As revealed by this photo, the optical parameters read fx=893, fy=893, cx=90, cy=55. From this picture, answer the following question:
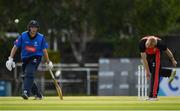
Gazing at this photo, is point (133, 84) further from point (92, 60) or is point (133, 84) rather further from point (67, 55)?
point (67, 55)

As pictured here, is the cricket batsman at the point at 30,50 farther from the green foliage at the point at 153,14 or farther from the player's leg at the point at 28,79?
the green foliage at the point at 153,14

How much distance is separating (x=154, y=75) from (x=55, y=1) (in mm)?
21728

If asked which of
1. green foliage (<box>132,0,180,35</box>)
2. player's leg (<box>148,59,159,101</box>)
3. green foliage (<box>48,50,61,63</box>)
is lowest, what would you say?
green foliage (<box>48,50,61,63</box>)

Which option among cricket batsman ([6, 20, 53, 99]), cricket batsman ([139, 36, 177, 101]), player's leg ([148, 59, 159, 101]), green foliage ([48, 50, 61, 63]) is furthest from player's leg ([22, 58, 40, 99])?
green foliage ([48, 50, 61, 63])

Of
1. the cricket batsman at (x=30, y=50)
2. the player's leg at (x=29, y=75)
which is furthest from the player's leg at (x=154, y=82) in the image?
the player's leg at (x=29, y=75)

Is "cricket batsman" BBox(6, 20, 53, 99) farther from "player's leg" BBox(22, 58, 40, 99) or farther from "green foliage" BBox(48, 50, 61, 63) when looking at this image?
"green foliage" BBox(48, 50, 61, 63)

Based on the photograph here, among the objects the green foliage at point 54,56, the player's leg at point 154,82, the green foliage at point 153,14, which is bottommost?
the green foliage at point 54,56

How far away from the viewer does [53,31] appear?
4409 centimetres

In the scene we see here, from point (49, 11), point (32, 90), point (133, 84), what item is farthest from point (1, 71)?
point (32, 90)

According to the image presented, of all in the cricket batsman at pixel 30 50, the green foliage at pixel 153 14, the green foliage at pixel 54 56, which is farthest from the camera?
the green foliage at pixel 54 56

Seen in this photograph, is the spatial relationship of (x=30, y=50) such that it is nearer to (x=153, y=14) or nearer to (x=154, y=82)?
(x=154, y=82)

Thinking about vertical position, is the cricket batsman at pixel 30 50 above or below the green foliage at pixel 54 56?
above

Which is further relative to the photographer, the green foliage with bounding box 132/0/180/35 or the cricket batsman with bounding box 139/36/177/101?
the green foliage with bounding box 132/0/180/35

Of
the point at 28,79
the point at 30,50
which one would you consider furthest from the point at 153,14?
the point at 28,79
